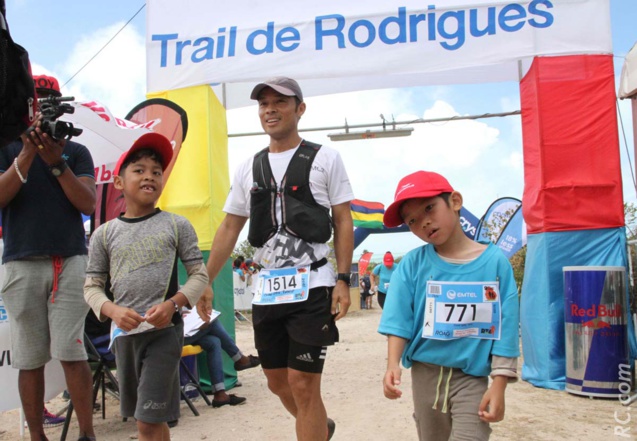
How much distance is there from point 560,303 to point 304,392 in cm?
383

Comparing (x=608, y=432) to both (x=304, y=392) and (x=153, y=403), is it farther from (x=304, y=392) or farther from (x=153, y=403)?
(x=153, y=403)

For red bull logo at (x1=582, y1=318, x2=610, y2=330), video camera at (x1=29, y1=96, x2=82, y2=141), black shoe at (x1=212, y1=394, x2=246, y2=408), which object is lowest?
black shoe at (x1=212, y1=394, x2=246, y2=408)

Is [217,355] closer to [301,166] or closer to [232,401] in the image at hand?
[232,401]

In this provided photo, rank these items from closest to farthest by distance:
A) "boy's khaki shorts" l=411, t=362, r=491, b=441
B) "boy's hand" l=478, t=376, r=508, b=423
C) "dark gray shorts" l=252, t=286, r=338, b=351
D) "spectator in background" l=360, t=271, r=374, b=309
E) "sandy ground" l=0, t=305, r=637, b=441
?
1. "boy's hand" l=478, t=376, r=508, b=423
2. "boy's khaki shorts" l=411, t=362, r=491, b=441
3. "dark gray shorts" l=252, t=286, r=338, b=351
4. "sandy ground" l=0, t=305, r=637, b=441
5. "spectator in background" l=360, t=271, r=374, b=309

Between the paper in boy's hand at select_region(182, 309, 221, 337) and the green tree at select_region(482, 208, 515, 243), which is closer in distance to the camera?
the paper in boy's hand at select_region(182, 309, 221, 337)

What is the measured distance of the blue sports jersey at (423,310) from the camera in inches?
94.3

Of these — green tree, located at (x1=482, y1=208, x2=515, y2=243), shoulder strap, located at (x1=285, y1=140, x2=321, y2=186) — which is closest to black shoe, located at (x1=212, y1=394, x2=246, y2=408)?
shoulder strap, located at (x1=285, y1=140, x2=321, y2=186)

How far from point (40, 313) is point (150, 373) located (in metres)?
1.15

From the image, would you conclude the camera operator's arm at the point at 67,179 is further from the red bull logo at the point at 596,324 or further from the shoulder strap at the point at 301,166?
the red bull logo at the point at 596,324

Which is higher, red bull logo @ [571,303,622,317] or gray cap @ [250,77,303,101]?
gray cap @ [250,77,303,101]

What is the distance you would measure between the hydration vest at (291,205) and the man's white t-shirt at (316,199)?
0.09 ft

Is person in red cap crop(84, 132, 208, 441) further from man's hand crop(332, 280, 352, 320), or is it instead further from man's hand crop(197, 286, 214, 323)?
man's hand crop(332, 280, 352, 320)

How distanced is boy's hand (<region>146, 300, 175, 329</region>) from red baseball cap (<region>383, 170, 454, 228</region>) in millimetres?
1137

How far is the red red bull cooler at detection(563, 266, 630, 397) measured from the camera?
5.31 meters
